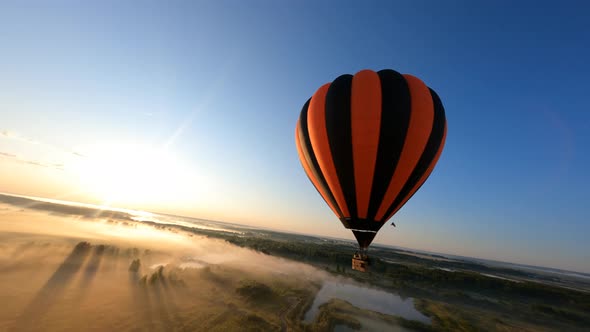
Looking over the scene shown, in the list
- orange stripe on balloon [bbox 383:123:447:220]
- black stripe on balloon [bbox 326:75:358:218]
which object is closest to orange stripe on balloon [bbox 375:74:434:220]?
orange stripe on balloon [bbox 383:123:447:220]

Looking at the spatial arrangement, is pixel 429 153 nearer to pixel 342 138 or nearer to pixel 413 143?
pixel 413 143

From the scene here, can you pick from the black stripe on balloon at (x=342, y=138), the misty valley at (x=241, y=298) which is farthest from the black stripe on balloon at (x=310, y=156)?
the misty valley at (x=241, y=298)

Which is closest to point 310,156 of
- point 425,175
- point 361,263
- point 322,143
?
point 322,143

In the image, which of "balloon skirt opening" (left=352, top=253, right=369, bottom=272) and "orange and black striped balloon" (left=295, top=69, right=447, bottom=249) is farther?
"orange and black striped balloon" (left=295, top=69, right=447, bottom=249)

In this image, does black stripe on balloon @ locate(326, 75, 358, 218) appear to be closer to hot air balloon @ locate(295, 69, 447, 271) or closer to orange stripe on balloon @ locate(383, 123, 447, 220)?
hot air balloon @ locate(295, 69, 447, 271)

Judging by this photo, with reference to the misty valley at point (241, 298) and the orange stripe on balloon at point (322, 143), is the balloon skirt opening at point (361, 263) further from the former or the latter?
the misty valley at point (241, 298)

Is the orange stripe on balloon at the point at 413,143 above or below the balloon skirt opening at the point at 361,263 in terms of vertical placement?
above

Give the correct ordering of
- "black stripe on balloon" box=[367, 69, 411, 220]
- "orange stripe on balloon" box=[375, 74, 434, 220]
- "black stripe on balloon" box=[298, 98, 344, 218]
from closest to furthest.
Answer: "black stripe on balloon" box=[367, 69, 411, 220], "orange stripe on balloon" box=[375, 74, 434, 220], "black stripe on balloon" box=[298, 98, 344, 218]
